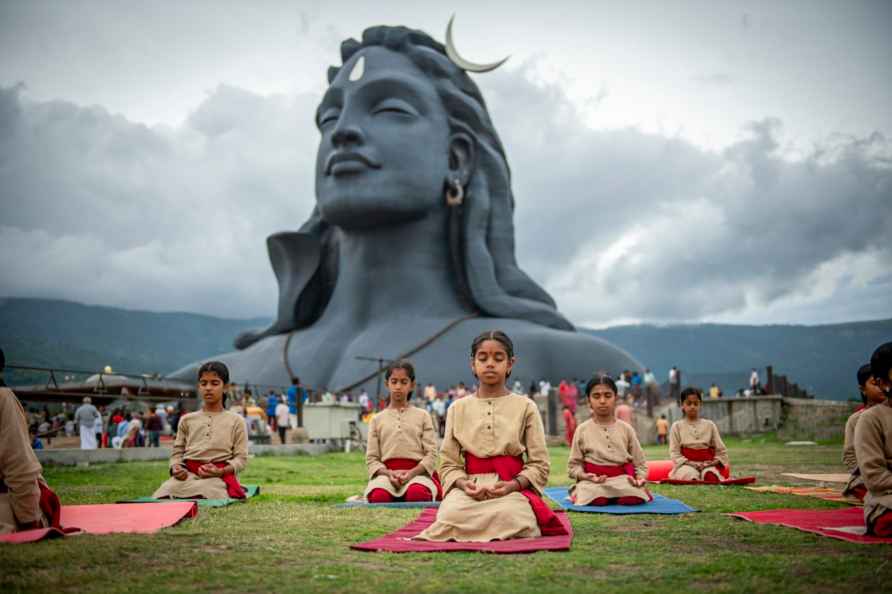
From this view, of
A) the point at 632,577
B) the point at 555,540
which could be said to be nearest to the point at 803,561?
the point at 632,577

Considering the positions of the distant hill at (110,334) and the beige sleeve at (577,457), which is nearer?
the beige sleeve at (577,457)

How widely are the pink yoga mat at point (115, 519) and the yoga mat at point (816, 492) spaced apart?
4489mm

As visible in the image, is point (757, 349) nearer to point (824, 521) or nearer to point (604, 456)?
point (604, 456)

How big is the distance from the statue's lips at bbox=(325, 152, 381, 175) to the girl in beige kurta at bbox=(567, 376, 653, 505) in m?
17.8

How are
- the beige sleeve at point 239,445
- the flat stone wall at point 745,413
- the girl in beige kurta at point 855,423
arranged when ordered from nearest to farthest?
the girl in beige kurta at point 855,423 < the beige sleeve at point 239,445 < the flat stone wall at point 745,413

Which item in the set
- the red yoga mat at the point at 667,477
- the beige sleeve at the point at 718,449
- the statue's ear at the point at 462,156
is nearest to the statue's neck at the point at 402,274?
the statue's ear at the point at 462,156

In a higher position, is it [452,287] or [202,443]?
[452,287]

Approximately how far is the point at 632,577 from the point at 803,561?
2.63ft

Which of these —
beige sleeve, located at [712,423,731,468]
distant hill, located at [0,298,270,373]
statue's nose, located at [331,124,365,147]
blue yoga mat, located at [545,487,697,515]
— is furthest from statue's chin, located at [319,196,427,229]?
distant hill, located at [0,298,270,373]

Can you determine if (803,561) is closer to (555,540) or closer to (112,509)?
(555,540)

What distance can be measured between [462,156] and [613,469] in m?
20.2

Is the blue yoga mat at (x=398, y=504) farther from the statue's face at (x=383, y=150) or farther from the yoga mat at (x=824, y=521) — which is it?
the statue's face at (x=383, y=150)

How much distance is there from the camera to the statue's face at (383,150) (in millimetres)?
23953

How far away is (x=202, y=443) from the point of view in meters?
6.66
